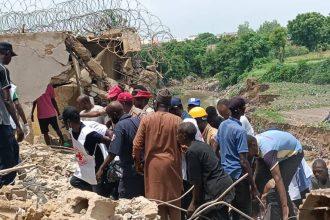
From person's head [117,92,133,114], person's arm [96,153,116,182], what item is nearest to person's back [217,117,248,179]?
person's head [117,92,133,114]

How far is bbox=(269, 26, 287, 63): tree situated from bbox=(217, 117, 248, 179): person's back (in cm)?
5877

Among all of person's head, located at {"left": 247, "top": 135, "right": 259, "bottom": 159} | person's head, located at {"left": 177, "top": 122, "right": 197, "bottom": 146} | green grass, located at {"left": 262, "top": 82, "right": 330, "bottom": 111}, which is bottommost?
green grass, located at {"left": 262, "top": 82, "right": 330, "bottom": 111}

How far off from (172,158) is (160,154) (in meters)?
0.11

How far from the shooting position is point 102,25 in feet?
36.7

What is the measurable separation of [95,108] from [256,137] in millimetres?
2432

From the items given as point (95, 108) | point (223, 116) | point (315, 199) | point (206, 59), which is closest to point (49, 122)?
point (95, 108)

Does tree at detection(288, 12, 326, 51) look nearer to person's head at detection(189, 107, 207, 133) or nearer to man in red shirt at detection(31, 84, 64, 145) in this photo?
man in red shirt at detection(31, 84, 64, 145)

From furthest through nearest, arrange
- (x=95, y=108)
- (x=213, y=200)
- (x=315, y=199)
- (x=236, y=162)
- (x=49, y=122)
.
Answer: (x=49, y=122) → (x=95, y=108) → (x=236, y=162) → (x=213, y=200) → (x=315, y=199)

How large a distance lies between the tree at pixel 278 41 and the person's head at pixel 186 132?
59.5 metres

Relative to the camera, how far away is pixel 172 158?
5230 millimetres

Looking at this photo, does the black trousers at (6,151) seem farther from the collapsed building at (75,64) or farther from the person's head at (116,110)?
the collapsed building at (75,64)

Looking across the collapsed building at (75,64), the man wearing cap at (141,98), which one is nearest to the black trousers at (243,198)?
the man wearing cap at (141,98)

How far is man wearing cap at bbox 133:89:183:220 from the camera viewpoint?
5191mm

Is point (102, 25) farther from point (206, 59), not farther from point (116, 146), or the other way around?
point (206, 59)
